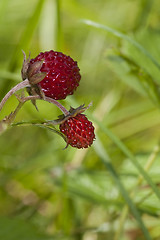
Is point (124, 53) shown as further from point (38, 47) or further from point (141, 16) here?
point (38, 47)

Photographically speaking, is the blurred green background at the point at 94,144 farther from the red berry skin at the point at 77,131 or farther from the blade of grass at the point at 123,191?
the red berry skin at the point at 77,131

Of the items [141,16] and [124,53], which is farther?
[141,16]

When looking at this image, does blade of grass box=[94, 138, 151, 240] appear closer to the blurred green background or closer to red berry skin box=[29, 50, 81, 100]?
the blurred green background

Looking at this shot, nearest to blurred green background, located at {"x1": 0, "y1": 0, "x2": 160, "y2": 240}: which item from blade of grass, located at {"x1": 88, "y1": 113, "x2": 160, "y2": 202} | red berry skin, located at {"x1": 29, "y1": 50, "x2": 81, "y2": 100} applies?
blade of grass, located at {"x1": 88, "y1": 113, "x2": 160, "y2": 202}

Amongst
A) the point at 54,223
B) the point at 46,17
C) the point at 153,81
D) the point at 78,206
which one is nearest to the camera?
the point at 153,81

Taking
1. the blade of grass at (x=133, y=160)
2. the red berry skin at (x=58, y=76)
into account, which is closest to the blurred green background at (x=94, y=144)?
the blade of grass at (x=133, y=160)

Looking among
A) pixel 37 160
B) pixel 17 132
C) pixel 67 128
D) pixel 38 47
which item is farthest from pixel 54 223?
pixel 38 47
